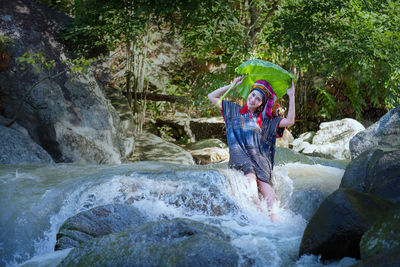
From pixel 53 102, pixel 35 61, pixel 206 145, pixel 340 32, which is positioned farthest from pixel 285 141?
pixel 35 61

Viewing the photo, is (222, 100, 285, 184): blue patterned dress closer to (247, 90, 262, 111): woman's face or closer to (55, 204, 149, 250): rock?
(247, 90, 262, 111): woman's face

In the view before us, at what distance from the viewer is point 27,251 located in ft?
11.9

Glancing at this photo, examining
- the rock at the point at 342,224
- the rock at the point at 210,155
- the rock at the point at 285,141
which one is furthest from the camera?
the rock at the point at 285,141

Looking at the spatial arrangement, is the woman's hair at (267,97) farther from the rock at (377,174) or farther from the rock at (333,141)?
the rock at (333,141)

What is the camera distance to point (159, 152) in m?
8.44

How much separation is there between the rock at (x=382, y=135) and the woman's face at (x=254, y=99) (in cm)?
278

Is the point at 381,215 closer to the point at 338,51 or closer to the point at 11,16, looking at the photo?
the point at 338,51

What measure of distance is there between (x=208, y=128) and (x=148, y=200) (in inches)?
309

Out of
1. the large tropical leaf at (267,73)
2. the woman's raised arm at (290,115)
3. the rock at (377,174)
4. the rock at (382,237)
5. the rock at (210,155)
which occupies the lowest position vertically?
the rock at (210,155)

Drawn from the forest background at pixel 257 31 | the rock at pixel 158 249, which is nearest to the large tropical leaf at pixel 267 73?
the rock at pixel 158 249

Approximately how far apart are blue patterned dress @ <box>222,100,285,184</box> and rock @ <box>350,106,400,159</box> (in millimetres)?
2611

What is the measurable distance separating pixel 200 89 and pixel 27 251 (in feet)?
21.0

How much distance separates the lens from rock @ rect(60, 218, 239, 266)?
221cm

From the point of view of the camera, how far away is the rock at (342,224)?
8.02 feet
